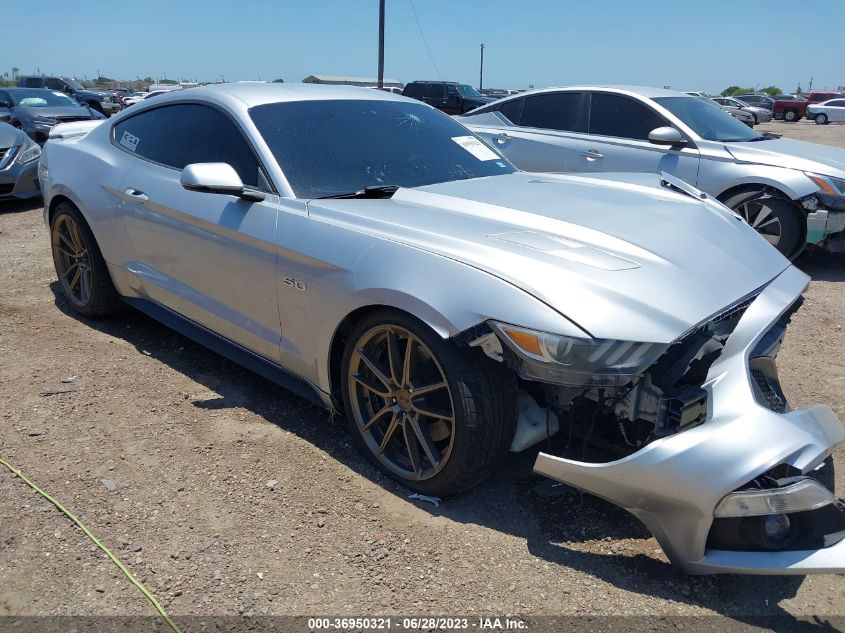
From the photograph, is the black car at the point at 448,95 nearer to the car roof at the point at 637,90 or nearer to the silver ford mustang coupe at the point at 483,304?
the car roof at the point at 637,90

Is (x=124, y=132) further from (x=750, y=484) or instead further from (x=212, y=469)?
(x=750, y=484)

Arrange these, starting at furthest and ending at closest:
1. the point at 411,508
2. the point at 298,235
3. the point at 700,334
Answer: the point at 298,235 < the point at 411,508 < the point at 700,334

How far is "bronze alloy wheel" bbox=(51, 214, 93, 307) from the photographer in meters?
4.54

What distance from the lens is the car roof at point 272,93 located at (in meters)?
3.57

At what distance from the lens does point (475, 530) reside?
2.58m

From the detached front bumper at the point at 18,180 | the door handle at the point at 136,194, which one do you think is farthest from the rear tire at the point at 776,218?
the detached front bumper at the point at 18,180

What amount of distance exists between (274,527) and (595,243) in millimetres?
1610

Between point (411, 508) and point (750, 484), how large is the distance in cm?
122

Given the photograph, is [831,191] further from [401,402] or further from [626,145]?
[401,402]

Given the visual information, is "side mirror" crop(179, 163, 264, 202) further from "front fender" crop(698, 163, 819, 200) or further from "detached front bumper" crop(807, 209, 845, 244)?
"detached front bumper" crop(807, 209, 845, 244)

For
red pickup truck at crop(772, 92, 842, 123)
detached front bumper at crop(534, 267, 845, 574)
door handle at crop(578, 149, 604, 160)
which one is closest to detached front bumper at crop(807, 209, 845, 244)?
door handle at crop(578, 149, 604, 160)

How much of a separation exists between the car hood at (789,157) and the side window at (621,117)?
75 centimetres

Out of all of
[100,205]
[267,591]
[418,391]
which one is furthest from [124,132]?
[267,591]

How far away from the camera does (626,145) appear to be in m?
6.59
